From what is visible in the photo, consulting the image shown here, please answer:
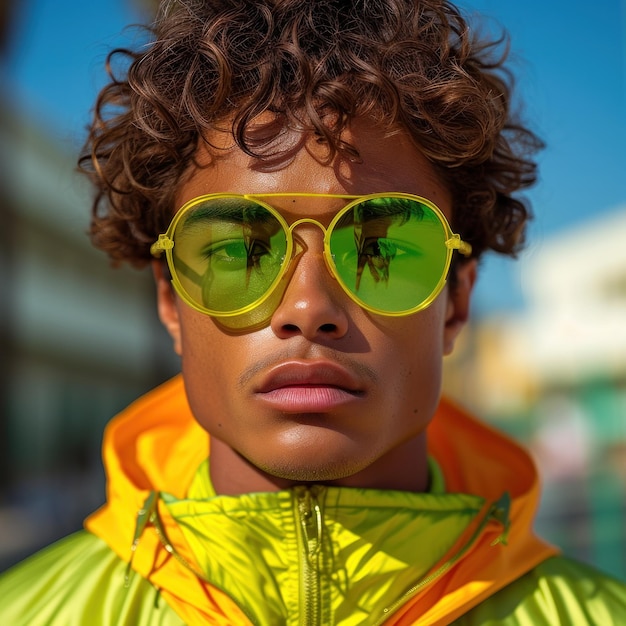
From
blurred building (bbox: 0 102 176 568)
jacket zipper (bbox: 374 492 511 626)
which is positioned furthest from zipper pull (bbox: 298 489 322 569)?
blurred building (bbox: 0 102 176 568)

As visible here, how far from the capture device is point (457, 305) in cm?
188

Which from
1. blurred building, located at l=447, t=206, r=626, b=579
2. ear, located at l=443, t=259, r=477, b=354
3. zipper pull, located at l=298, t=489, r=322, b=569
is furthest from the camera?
blurred building, located at l=447, t=206, r=626, b=579

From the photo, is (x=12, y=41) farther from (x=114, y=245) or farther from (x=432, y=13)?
(x=432, y=13)

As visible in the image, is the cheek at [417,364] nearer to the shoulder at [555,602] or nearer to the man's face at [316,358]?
the man's face at [316,358]

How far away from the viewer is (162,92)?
1.71m

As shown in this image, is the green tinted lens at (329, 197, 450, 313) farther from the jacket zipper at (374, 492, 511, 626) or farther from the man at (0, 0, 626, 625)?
the jacket zipper at (374, 492, 511, 626)

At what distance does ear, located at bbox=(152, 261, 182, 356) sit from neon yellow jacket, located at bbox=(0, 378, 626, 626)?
365 millimetres

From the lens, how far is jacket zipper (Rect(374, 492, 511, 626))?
1559mm

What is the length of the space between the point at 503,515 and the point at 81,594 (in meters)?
0.88

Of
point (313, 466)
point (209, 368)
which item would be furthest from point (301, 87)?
point (313, 466)

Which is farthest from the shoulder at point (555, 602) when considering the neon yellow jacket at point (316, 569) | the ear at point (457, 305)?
the ear at point (457, 305)

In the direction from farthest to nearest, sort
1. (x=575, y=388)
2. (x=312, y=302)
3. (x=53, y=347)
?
(x=53, y=347) → (x=575, y=388) → (x=312, y=302)

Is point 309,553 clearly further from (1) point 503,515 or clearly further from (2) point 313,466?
(1) point 503,515

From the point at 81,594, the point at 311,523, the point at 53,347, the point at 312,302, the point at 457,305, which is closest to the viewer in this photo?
the point at 312,302
